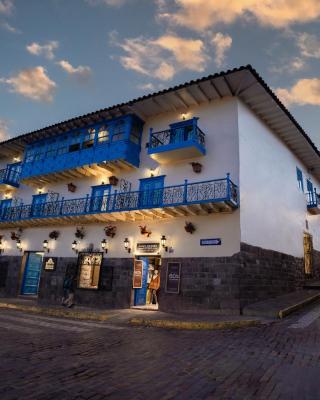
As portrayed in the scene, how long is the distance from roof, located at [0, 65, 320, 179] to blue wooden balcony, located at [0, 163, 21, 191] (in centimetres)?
303

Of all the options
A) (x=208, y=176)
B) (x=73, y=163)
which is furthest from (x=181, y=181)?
(x=73, y=163)

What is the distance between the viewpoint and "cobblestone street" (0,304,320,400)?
432 centimetres

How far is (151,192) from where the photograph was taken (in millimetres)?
15562

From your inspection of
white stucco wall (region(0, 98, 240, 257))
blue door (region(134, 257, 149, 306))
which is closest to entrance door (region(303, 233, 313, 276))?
white stucco wall (region(0, 98, 240, 257))

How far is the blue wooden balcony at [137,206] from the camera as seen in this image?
42.4 feet

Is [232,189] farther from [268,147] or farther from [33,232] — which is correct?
[33,232]

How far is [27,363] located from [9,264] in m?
16.9

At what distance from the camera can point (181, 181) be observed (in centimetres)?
1489

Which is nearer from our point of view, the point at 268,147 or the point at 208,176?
the point at 208,176

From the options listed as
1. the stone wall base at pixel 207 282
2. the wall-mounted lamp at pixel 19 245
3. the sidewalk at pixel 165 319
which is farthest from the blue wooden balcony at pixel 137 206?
the sidewalk at pixel 165 319

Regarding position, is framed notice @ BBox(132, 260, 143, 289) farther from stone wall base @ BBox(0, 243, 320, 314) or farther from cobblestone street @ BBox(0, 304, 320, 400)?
cobblestone street @ BBox(0, 304, 320, 400)

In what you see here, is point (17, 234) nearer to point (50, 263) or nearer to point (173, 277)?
point (50, 263)

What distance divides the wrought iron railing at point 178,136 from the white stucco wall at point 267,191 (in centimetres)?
207

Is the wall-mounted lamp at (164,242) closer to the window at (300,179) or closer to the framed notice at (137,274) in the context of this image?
the framed notice at (137,274)
